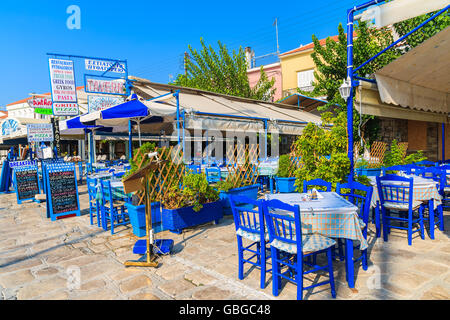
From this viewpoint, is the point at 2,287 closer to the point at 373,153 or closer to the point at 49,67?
the point at 49,67

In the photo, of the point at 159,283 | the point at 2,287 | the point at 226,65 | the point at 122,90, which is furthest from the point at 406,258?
the point at 226,65

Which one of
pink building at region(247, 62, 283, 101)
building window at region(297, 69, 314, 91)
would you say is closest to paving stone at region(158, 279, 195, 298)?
building window at region(297, 69, 314, 91)

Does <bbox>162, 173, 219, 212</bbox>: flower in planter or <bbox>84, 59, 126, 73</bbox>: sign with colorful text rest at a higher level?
<bbox>84, 59, 126, 73</bbox>: sign with colorful text

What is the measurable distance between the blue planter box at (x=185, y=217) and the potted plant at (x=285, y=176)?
254 centimetres

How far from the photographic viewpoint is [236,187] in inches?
215

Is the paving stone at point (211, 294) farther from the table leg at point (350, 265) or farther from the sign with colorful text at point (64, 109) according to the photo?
the sign with colorful text at point (64, 109)

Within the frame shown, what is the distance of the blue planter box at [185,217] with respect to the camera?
4184 millimetres

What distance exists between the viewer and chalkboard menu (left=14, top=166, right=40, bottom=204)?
7.09m

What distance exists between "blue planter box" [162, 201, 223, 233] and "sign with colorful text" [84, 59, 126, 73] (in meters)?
6.24

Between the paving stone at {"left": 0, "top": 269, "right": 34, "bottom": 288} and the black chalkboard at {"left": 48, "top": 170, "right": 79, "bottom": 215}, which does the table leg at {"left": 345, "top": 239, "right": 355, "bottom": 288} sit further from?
the black chalkboard at {"left": 48, "top": 170, "right": 79, "bottom": 215}

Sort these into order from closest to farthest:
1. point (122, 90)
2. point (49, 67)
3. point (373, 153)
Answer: point (49, 67)
point (122, 90)
point (373, 153)

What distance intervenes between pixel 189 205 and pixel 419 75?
441 cm

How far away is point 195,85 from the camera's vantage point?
643 inches

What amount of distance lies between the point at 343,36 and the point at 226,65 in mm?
6981
